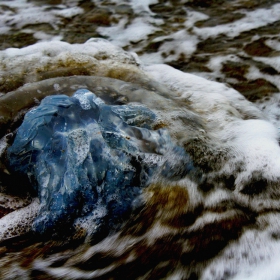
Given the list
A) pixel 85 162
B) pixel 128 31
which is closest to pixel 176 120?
pixel 85 162

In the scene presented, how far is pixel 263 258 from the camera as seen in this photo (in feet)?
5.69

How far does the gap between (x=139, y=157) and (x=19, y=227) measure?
2.67 feet

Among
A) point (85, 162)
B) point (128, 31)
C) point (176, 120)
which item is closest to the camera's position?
point (85, 162)

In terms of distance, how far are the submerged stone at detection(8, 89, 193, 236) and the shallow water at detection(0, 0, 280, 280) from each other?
0.08m

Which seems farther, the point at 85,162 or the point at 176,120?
the point at 176,120

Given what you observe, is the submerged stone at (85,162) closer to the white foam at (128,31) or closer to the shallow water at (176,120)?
the shallow water at (176,120)

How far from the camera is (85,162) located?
2131 millimetres

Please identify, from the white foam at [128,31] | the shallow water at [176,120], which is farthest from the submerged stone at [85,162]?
the white foam at [128,31]

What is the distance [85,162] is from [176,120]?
89 centimetres

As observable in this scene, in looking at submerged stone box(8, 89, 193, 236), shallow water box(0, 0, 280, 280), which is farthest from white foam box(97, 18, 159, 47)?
submerged stone box(8, 89, 193, 236)

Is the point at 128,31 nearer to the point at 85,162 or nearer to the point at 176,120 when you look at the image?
the point at 176,120

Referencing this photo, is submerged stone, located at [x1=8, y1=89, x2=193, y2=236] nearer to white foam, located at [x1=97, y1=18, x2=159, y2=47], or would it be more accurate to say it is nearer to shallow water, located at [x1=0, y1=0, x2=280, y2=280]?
shallow water, located at [x1=0, y1=0, x2=280, y2=280]

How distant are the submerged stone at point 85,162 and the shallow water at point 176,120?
77 millimetres

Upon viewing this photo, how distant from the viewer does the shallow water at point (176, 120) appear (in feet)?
6.05
